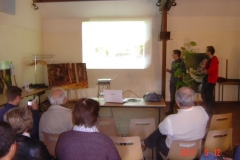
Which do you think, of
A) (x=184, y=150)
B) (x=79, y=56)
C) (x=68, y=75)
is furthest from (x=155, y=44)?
(x=184, y=150)

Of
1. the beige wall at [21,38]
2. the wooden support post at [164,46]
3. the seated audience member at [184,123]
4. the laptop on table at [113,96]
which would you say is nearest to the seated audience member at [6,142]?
the seated audience member at [184,123]

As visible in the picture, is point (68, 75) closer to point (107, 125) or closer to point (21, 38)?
point (21, 38)

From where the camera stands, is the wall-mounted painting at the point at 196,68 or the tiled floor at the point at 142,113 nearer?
the tiled floor at the point at 142,113

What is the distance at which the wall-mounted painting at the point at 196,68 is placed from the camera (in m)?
7.62

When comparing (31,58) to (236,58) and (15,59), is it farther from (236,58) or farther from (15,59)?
(236,58)

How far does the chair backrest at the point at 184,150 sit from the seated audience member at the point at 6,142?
164 cm

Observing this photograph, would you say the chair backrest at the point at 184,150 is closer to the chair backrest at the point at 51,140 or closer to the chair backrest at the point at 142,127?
the chair backrest at the point at 142,127

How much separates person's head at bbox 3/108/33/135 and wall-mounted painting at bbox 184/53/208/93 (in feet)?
19.6

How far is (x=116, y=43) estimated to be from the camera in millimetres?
8320

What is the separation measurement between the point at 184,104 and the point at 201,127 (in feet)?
0.94

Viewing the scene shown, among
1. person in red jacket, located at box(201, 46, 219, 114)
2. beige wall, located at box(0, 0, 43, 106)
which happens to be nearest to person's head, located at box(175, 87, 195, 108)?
person in red jacket, located at box(201, 46, 219, 114)

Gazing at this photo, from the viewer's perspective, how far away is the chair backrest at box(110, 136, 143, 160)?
2.58m

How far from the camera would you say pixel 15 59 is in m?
6.78

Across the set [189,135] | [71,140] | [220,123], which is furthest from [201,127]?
[71,140]
